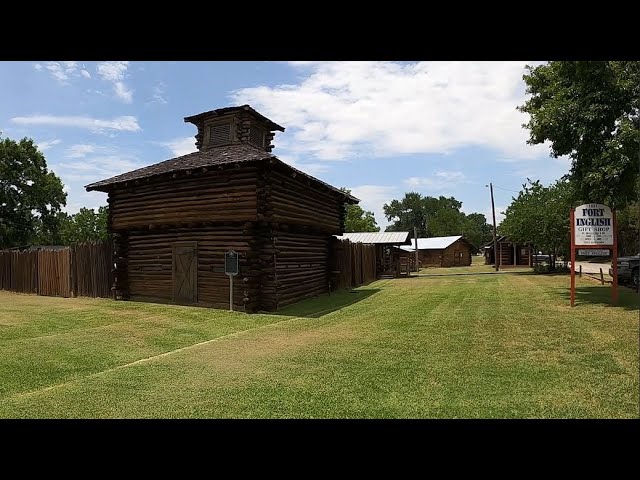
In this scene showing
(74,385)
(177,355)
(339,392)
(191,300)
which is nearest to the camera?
(339,392)

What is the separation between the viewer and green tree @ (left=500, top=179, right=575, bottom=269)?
30375mm

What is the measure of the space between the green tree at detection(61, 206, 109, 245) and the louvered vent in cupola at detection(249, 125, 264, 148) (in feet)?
106

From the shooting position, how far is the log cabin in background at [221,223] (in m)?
14.9

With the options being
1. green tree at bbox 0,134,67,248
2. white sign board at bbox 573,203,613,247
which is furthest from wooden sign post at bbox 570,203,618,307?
green tree at bbox 0,134,67,248

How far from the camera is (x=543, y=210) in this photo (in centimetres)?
3139

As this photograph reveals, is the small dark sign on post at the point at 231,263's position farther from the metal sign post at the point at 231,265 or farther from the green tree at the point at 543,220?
the green tree at the point at 543,220

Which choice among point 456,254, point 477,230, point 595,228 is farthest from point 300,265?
point 477,230

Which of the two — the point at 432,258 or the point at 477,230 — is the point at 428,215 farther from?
the point at 477,230

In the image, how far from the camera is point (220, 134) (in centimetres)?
2028

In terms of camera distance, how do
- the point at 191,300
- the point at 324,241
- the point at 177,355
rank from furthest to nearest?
the point at 324,241 → the point at 191,300 → the point at 177,355
